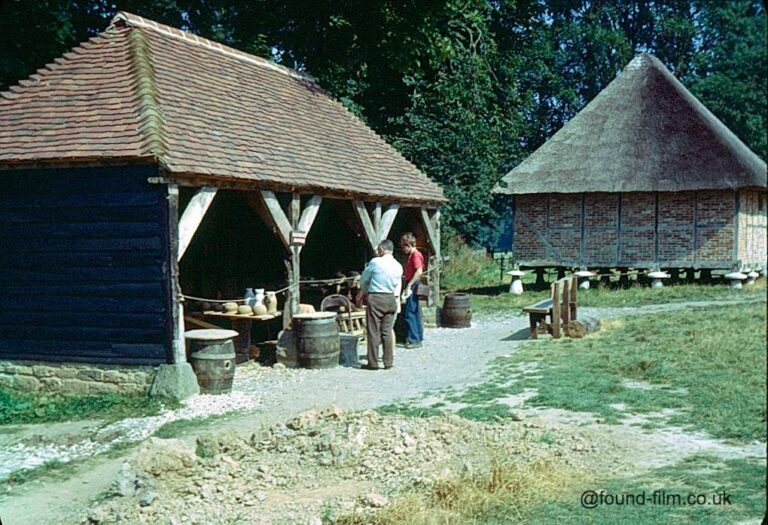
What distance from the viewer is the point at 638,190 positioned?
2009 centimetres

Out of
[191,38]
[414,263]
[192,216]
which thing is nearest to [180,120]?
[192,216]

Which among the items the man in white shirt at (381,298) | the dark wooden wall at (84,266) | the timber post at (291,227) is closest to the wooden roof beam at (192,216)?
the dark wooden wall at (84,266)

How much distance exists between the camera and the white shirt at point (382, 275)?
33.7 ft

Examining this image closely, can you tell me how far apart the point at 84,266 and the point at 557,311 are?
7468 mm

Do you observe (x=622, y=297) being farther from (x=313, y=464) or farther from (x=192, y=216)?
(x=313, y=464)

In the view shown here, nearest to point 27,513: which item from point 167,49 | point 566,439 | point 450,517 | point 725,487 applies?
point 450,517

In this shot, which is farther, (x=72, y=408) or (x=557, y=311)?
(x=557, y=311)

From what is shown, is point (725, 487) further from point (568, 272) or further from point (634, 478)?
point (568, 272)

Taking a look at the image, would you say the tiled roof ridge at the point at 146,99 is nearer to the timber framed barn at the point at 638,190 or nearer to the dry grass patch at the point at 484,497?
the dry grass patch at the point at 484,497

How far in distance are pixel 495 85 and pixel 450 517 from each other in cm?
2122

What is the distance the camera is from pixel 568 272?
22.6 metres

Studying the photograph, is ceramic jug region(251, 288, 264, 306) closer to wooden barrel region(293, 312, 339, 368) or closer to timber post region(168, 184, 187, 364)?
wooden barrel region(293, 312, 339, 368)

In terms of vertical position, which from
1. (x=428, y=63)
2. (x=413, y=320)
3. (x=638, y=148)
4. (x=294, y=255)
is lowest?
(x=413, y=320)

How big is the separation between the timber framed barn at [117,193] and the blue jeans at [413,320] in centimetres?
209
